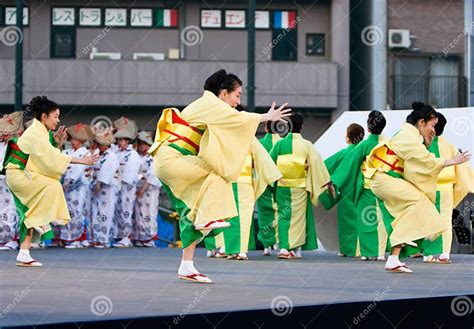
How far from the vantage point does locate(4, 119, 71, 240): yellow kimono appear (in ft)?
42.7

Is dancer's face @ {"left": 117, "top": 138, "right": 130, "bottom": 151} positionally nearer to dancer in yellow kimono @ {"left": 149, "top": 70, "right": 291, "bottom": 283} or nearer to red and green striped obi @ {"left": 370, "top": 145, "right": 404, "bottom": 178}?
red and green striped obi @ {"left": 370, "top": 145, "right": 404, "bottom": 178}

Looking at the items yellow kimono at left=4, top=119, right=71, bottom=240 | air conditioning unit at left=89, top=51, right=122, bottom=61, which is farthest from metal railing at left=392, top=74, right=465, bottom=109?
yellow kimono at left=4, top=119, right=71, bottom=240

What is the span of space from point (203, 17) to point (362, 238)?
20564 millimetres

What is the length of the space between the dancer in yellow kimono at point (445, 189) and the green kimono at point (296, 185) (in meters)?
1.52

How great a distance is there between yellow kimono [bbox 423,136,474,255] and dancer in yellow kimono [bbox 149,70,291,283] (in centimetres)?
450

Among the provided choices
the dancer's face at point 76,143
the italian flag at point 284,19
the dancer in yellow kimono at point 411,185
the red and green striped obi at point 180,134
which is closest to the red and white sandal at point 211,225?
the red and green striped obi at point 180,134

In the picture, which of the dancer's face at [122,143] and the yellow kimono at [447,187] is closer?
the yellow kimono at [447,187]

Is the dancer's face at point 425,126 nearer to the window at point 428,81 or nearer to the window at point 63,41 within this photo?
the window at point 428,81

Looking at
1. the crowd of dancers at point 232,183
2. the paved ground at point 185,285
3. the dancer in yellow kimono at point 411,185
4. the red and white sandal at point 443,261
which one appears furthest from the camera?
the red and white sandal at point 443,261

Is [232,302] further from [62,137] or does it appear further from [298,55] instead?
[298,55]

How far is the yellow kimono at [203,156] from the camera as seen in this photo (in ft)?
34.0

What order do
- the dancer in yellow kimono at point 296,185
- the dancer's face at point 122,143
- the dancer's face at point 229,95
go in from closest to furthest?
the dancer's face at point 229,95 → the dancer in yellow kimono at point 296,185 → the dancer's face at point 122,143

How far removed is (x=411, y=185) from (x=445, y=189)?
8.64 ft

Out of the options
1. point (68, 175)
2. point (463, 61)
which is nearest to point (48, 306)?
point (68, 175)
